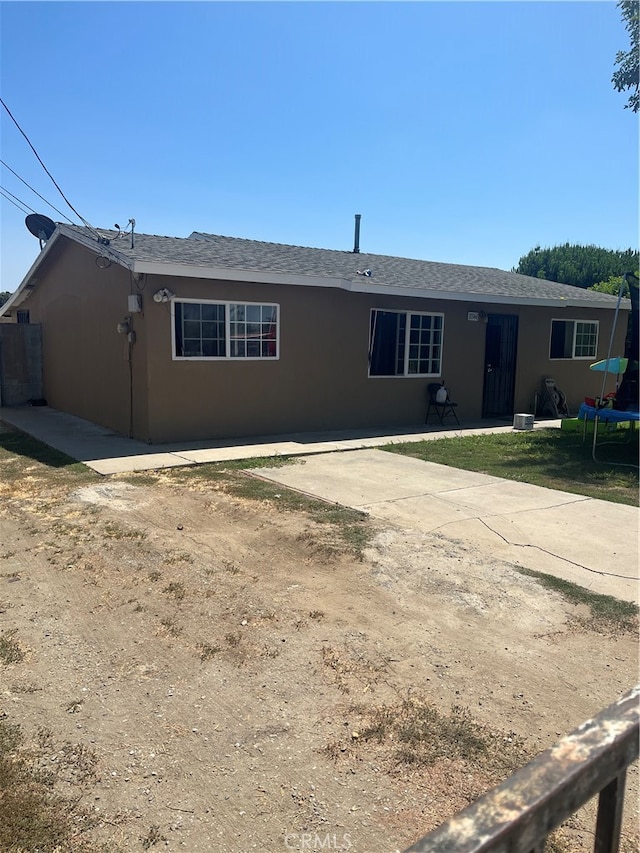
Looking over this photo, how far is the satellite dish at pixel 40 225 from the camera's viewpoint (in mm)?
14422

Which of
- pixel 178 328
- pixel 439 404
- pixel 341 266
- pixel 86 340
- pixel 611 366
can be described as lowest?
pixel 439 404

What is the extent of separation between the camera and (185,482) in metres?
7.16

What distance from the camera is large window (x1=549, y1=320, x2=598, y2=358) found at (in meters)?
14.9

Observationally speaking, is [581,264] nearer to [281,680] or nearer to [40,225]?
[40,225]

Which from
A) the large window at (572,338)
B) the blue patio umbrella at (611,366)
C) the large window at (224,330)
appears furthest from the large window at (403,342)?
the large window at (572,338)

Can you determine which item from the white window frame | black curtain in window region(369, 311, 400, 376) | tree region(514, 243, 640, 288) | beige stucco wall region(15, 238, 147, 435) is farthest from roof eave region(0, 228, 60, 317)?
tree region(514, 243, 640, 288)

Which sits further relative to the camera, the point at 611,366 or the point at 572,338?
the point at 572,338

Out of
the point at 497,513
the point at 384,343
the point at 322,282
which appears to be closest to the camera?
the point at 497,513

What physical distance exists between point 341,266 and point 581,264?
31.6m

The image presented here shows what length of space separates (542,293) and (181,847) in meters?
14.2

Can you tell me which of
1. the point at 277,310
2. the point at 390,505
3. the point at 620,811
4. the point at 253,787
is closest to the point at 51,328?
the point at 277,310

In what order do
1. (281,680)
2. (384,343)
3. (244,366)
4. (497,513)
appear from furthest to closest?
(384,343)
(244,366)
(497,513)
(281,680)

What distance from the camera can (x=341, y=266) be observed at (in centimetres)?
1241

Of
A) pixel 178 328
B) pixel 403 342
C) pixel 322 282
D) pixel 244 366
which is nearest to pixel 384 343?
pixel 403 342
